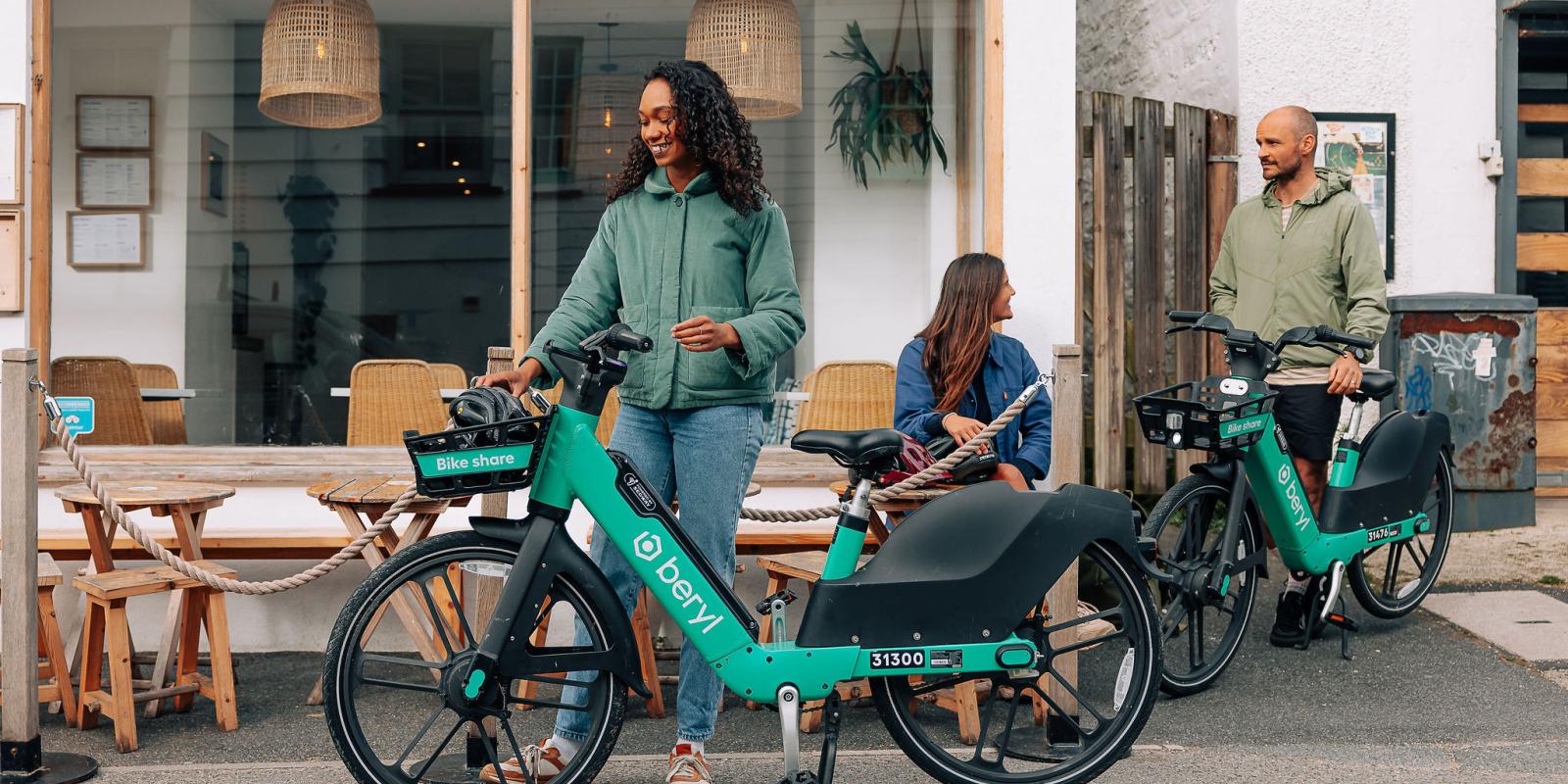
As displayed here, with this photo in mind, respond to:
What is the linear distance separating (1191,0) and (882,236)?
9.55 ft

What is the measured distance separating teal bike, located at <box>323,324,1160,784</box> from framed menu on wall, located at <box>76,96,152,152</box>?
185 inches

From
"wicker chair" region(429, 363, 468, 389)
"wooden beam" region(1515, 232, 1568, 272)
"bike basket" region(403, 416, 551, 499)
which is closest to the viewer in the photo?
"bike basket" region(403, 416, 551, 499)

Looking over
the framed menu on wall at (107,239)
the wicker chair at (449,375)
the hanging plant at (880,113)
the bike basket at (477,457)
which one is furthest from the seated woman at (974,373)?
the framed menu on wall at (107,239)

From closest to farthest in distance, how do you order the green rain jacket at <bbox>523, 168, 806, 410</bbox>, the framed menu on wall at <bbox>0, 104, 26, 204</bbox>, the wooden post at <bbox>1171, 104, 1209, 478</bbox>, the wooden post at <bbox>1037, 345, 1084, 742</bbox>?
the green rain jacket at <bbox>523, 168, 806, 410</bbox>, the wooden post at <bbox>1037, 345, 1084, 742</bbox>, the framed menu on wall at <bbox>0, 104, 26, 204</bbox>, the wooden post at <bbox>1171, 104, 1209, 478</bbox>

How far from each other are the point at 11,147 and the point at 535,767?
3.69m

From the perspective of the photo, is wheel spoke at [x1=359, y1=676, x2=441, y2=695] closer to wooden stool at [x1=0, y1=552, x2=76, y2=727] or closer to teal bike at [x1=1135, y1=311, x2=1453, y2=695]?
wooden stool at [x1=0, y1=552, x2=76, y2=727]

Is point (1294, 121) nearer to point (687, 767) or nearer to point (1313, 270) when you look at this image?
point (1313, 270)

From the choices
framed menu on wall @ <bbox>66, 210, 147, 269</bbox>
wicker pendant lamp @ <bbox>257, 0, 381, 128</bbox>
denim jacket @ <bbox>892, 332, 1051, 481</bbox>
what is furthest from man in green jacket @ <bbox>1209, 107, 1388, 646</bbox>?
→ framed menu on wall @ <bbox>66, 210, 147, 269</bbox>

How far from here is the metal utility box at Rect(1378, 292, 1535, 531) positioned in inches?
281

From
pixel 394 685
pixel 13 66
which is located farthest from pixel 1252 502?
pixel 13 66

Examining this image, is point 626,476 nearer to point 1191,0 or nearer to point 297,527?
point 297,527

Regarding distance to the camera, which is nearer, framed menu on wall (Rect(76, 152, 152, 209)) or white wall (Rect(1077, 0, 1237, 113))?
framed menu on wall (Rect(76, 152, 152, 209))

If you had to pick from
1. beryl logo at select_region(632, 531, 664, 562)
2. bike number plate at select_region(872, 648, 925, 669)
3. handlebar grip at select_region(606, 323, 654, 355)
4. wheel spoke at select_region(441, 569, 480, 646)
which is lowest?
bike number plate at select_region(872, 648, 925, 669)

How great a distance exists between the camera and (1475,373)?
23.4 ft
